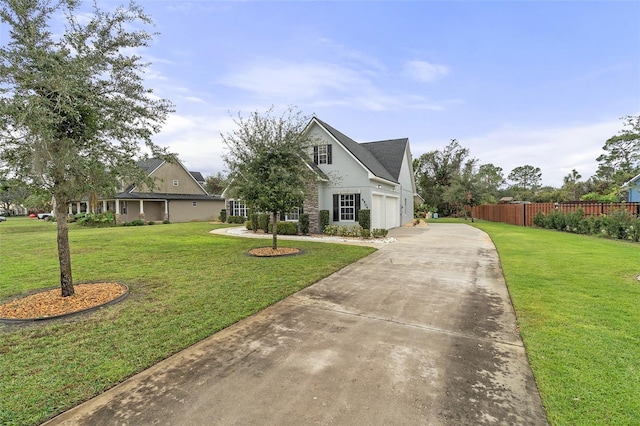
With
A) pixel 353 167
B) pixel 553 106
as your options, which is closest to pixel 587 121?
pixel 553 106

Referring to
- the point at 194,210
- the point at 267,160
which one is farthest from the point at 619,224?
the point at 194,210

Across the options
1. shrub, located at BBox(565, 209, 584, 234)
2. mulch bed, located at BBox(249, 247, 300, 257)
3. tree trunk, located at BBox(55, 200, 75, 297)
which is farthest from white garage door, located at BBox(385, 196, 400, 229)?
tree trunk, located at BBox(55, 200, 75, 297)

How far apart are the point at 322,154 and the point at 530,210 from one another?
1653 cm

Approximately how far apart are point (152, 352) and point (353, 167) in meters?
14.4

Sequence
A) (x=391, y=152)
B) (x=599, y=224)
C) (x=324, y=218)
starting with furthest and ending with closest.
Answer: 1. (x=391, y=152)
2. (x=324, y=218)
3. (x=599, y=224)

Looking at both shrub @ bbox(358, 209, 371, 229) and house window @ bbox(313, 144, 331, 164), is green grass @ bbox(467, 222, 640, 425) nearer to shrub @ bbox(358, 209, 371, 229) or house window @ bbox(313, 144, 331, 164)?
shrub @ bbox(358, 209, 371, 229)

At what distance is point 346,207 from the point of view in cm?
1697

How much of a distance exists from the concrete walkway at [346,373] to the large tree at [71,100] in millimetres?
3898

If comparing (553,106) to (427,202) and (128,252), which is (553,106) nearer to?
(128,252)

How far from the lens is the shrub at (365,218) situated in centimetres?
1576

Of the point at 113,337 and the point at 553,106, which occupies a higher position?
the point at 553,106

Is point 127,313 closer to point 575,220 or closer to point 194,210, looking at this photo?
point 575,220

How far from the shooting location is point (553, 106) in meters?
17.2

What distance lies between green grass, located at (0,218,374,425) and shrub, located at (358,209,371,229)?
5037mm
